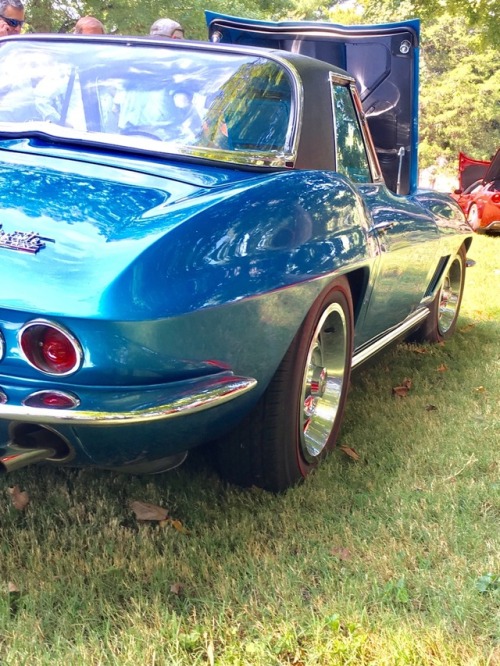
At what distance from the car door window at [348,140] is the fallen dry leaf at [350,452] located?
1182 millimetres

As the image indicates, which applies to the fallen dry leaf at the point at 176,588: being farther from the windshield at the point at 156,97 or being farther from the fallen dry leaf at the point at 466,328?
the fallen dry leaf at the point at 466,328

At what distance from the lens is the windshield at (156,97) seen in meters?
2.72

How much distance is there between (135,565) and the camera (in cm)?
218

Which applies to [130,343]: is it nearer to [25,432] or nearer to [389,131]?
[25,432]

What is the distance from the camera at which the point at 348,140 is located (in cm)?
333

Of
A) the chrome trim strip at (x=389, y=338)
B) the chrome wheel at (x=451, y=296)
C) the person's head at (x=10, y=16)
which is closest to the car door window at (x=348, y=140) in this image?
the chrome trim strip at (x=389, y=338)

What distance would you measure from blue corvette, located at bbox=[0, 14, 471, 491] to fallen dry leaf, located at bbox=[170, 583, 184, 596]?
0.37 m

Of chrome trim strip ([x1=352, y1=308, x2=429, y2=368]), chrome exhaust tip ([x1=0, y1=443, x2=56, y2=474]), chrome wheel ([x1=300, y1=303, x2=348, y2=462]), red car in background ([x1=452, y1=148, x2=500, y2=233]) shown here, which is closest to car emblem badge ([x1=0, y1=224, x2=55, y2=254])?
chrome exhaust tip ([x1=0, y1=443, x2=56, y2=474])

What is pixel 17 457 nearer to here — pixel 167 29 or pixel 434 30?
pixel 167 29

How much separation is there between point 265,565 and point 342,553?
0.27 m

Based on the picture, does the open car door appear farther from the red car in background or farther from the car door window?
the red car in background

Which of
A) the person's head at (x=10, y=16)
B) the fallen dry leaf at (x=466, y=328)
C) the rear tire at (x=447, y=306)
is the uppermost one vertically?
the person's head at (x=10, y=16)

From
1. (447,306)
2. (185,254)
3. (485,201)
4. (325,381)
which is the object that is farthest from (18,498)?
(485,201)

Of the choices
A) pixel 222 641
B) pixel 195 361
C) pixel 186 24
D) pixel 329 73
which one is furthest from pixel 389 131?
pixel 186 24
